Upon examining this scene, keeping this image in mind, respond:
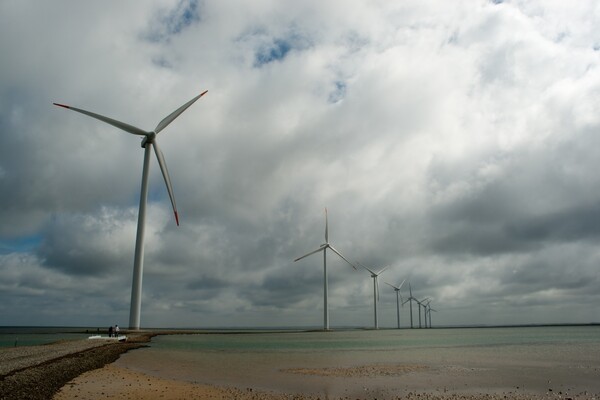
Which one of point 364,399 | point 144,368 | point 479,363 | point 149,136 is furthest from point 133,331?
point 364,399

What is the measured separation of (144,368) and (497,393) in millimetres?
23922

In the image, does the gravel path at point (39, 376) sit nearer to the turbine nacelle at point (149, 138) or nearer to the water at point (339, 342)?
the water at point (339, 342)

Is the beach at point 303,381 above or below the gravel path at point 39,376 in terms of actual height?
below

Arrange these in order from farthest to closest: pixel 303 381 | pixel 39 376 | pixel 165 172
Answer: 1. pixel 165 172
2. pixel 303 381
3. pixel 39 376

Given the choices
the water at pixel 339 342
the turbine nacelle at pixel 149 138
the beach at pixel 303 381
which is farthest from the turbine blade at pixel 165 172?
the beach at pixel 303 381

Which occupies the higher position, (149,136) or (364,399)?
(149,136)

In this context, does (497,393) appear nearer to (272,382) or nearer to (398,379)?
(398,379)

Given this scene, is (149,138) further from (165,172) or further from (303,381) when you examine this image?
(303,381)

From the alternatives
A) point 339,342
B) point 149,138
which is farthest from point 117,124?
point 339,342

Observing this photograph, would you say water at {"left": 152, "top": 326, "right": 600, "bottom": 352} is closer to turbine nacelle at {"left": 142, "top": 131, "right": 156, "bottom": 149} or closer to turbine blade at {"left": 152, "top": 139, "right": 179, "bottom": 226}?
turbine blade at {"left": 152, "top": 139, "right": 179, "bottom": 226}

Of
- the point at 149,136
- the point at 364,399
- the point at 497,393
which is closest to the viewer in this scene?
the point at 364,399

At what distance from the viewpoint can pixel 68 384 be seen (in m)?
23.7

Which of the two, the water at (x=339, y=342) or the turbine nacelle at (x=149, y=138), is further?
the turbine nacelle at (x=149, y=138)

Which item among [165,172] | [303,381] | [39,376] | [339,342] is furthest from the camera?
[339,342]
